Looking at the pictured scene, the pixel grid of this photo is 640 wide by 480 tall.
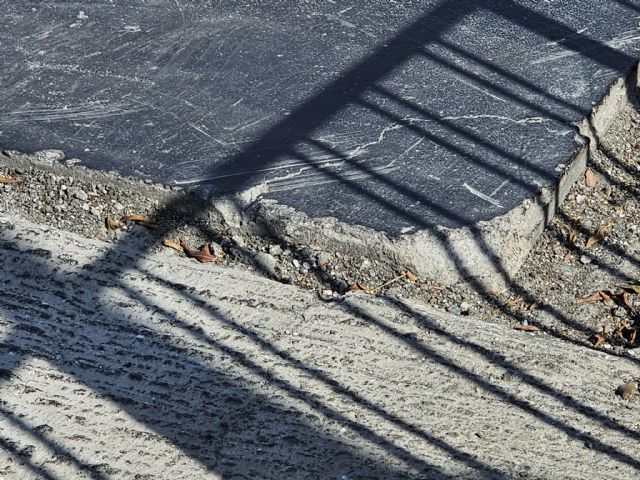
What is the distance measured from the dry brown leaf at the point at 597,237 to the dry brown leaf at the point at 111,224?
1.94 metres

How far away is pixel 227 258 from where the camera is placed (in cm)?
427

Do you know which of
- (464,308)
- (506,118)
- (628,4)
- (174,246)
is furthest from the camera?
(628,4)

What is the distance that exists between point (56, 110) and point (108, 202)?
718mm

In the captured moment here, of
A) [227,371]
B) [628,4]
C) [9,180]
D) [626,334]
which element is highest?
[628,4]

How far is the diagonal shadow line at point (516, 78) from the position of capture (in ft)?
15.8

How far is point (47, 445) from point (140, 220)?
1223mm

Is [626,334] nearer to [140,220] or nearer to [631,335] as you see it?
[631,335]

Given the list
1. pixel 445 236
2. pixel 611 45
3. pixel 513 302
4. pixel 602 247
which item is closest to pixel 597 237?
pixel 602 247

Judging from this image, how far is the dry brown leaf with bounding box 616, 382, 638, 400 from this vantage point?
3.60 meters

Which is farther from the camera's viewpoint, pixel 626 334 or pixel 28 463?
pixel 626 334

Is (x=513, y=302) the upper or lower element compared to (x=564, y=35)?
lower

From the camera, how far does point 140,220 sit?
4.40 metres

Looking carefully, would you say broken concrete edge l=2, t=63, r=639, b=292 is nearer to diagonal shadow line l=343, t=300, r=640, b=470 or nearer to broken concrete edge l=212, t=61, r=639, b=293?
broken concrete edge l=212, t=61, r=639, b=293

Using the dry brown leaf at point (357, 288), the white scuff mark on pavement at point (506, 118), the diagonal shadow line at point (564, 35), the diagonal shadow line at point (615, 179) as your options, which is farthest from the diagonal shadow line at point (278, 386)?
the diagonal shadow line at point (564, 35)
